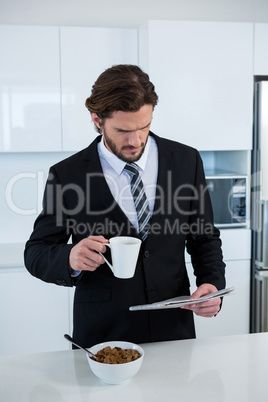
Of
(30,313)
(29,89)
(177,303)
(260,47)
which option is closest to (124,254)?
(177,303)

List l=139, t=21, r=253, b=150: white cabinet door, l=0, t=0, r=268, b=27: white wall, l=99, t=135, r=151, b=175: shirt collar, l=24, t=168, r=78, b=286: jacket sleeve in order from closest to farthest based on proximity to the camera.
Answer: l=24, t=168, r=78, b=286: jacket sleeve < l=99, t=135, r=151, b=175: shirt collar < l=139, t=21, r=253, b=150: white cabinet door < l=0, t=0, r=268, b=27: white wall

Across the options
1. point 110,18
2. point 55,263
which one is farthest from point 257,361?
point 110,18

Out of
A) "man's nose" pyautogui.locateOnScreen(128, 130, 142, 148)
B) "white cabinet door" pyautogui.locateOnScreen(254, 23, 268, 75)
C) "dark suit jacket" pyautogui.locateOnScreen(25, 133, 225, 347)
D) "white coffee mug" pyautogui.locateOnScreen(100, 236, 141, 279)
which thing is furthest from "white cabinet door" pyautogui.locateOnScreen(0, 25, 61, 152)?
"white coffee mug" pyautogui.locateOnScreen(100, 236, 141, 279)

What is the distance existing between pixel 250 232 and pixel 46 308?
52.8 inches

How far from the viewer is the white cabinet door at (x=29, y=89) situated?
282cm

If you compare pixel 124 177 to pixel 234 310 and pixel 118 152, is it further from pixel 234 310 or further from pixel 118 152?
pixel 234 310

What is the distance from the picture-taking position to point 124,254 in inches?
48.6

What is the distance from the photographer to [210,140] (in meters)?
2.94

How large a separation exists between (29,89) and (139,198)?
1.58 metres

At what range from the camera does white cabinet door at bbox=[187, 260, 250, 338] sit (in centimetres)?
300

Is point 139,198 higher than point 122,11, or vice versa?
point 122,11

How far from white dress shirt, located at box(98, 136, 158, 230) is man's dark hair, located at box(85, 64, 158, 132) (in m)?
0.21

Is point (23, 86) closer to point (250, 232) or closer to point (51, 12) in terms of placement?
point (51, 12)

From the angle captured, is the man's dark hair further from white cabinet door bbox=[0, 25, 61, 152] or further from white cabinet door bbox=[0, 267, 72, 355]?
white cabinet door bbox=[0, 267, 72, 355]
